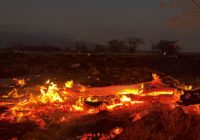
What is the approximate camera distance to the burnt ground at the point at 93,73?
804 cm

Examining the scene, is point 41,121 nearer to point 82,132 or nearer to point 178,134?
point 82,132

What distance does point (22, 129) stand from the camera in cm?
810

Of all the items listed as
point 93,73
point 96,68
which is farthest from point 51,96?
point 96,68

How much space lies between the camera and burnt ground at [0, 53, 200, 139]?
8.04 m

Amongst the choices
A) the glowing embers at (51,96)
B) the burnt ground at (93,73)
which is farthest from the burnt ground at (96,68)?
the glowing embers at (51,96)

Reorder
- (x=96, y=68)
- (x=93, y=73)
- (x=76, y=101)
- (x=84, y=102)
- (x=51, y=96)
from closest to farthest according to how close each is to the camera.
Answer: (x=84, y=102)
(x=76, y=101)
(x=51, y=96)
(x=93, y=73)
(x=96, y=68)

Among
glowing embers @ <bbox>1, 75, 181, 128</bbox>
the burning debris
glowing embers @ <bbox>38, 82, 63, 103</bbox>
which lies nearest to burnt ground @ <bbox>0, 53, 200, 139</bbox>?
the burning debris

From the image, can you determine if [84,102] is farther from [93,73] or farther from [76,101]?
[93,73]

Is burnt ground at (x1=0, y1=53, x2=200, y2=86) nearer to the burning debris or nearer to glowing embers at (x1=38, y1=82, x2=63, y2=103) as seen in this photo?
the burning debris

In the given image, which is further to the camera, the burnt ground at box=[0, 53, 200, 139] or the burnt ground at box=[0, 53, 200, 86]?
the burnt ground at box=[0, 53, 200, 86]

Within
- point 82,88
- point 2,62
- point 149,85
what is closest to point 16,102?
point 82,88

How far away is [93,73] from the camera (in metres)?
17.3

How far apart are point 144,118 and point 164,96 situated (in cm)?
149

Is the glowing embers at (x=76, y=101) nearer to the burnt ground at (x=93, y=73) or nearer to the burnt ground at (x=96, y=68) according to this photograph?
the burnt ground at (x=93, y=73)
